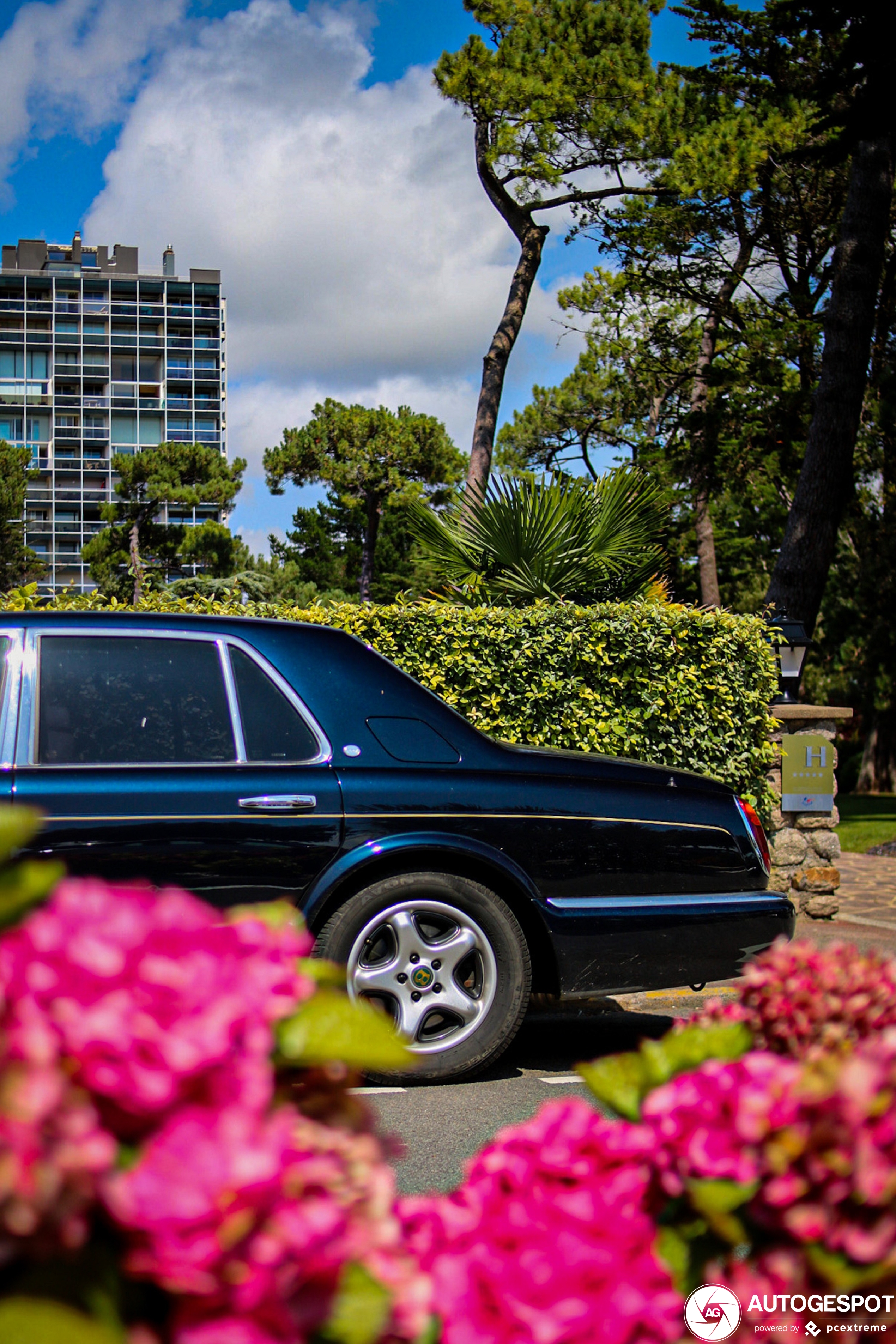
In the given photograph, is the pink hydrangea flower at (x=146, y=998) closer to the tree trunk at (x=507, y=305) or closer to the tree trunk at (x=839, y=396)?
the tree trunk at (x=839, y=396)

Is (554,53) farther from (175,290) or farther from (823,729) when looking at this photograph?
(175,290)

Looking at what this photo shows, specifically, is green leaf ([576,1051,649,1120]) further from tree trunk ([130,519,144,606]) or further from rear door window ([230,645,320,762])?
tree trunk ([130,519,144,606])

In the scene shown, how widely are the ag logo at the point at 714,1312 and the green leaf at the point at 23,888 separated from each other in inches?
24.5

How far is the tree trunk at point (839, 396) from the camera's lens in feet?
41.3

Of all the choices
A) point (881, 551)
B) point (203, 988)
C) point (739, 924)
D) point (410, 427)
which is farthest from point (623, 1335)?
point (410, 427)

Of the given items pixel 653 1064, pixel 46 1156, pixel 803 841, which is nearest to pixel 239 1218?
pixel 46 1156

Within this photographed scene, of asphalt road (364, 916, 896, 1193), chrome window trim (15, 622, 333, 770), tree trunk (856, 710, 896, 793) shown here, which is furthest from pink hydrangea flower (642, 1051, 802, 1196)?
tree trunk (856, 710, 896, 793)

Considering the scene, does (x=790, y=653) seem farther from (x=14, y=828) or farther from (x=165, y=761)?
(x=14, y=828)

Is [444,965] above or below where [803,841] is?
above

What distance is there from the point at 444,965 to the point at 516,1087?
609 mm

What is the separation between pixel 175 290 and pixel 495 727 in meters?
110

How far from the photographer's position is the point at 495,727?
8.27 m

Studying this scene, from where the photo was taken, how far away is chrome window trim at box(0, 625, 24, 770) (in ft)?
13.2

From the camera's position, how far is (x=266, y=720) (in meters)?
4.32
